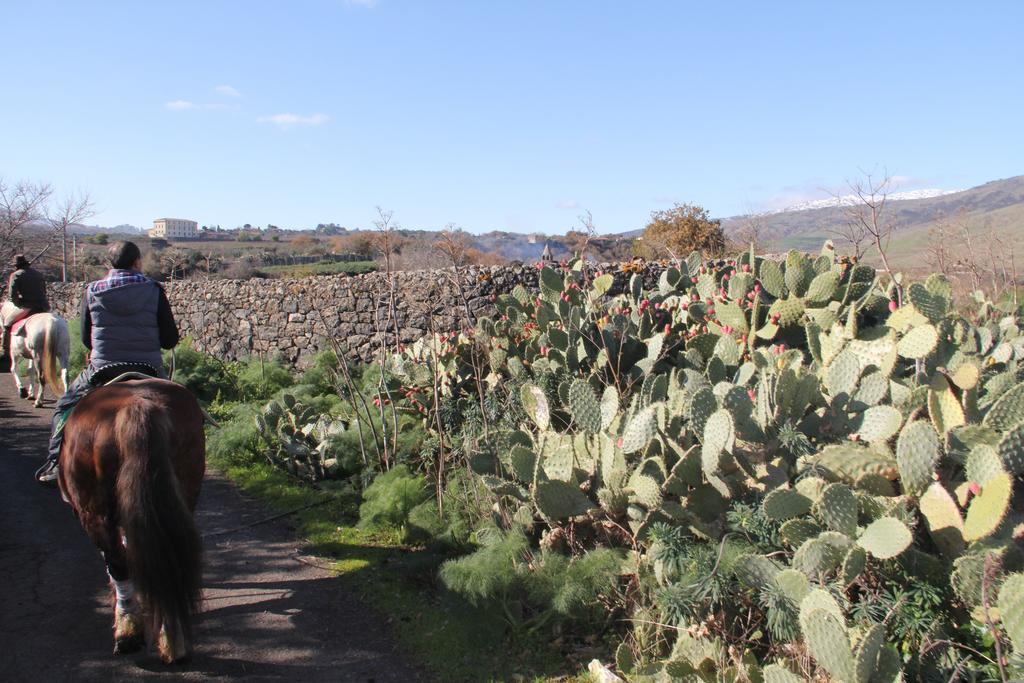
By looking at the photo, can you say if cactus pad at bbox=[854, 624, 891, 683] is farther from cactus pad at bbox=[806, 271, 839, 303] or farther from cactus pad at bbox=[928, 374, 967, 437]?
cactus pad at bbox=[806, 271, 839, 303]

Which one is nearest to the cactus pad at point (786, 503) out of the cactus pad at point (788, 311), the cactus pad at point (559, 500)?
the cactus pad at point (559, 500)

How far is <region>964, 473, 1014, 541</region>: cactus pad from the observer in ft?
11.3

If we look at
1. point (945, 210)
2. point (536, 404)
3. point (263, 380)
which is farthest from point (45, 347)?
point (945, 210)

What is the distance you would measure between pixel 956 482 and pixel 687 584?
1.49m

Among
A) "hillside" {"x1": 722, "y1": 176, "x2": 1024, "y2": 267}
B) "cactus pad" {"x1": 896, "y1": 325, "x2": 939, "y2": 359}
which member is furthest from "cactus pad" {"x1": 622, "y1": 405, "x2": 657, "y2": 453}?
"hillside" {"x1": 722, "y1": 176, "x2": 1024, "y2": 267}

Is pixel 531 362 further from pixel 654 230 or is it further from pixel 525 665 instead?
pixel 654 230

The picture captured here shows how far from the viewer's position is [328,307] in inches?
483

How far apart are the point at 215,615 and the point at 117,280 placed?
2217mm

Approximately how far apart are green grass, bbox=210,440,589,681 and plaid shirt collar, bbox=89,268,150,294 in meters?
2.41

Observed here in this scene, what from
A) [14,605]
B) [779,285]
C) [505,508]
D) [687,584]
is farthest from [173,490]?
[779,285]

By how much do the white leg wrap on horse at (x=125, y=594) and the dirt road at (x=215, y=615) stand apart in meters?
0.27

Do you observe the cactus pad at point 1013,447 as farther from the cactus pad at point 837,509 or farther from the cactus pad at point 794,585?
the cactus pad at point 794,585

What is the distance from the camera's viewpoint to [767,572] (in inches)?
147

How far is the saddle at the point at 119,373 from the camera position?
4.89 metres
